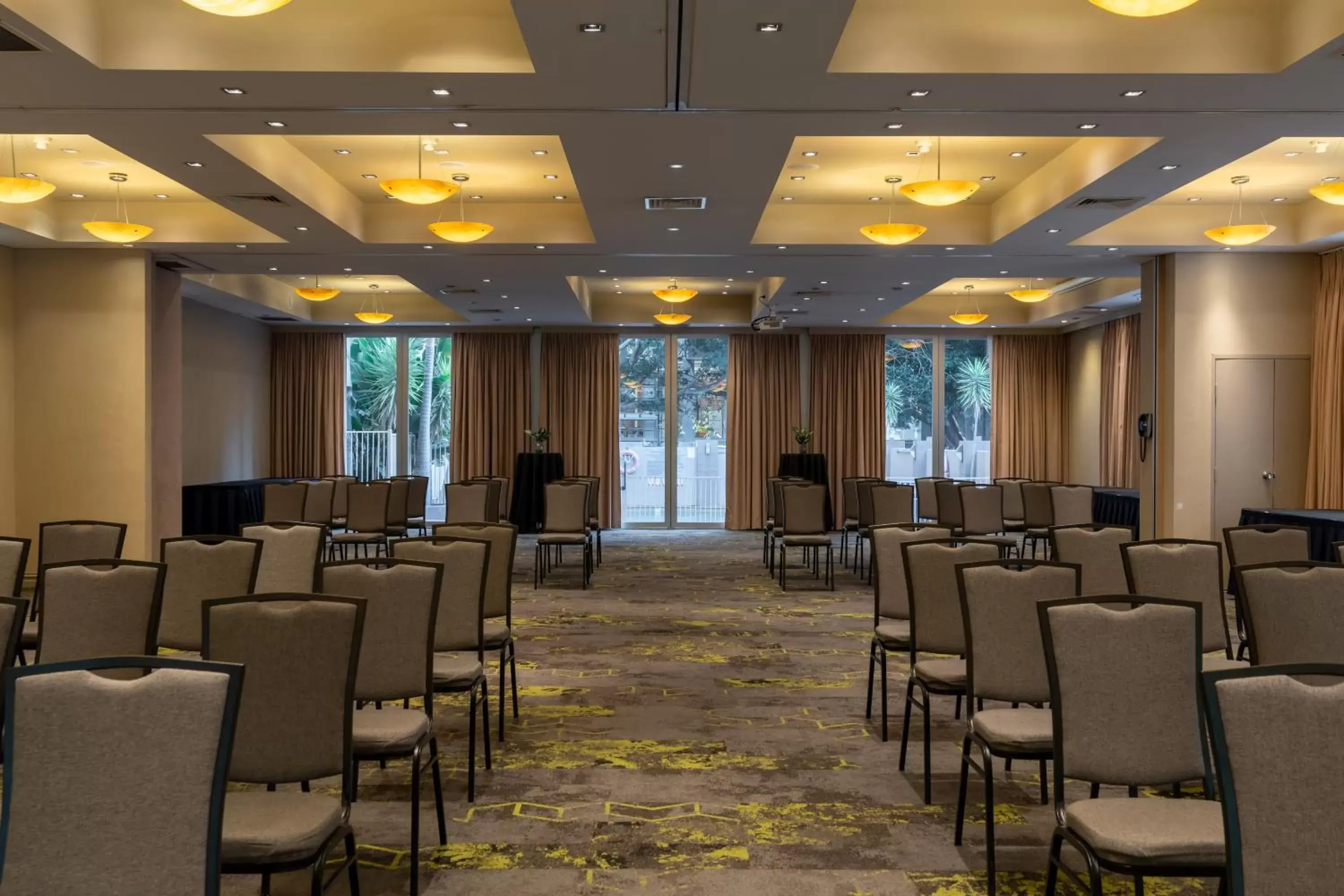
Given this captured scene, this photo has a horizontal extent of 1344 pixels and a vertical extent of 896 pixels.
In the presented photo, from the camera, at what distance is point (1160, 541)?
4648mm

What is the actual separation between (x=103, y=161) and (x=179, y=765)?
317 inches

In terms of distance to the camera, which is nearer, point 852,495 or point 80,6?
point 80,6

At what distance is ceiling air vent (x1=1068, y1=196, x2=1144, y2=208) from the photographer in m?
8.26

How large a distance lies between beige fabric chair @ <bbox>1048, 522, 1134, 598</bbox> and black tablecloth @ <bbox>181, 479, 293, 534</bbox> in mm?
9559

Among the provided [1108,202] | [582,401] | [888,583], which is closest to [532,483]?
[582,401]

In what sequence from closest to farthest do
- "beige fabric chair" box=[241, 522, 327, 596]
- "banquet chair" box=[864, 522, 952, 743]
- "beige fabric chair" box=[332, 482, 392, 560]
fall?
1. "banquet chair" box=[864, 522, 952, 743]
2. "beige fabric chair" box=[241, 522, 327, 596]
3. "beige fabric chair" box=[332, 482, 392, 560]

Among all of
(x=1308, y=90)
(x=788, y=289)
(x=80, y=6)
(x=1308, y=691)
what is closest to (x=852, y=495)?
(x=788, y=289)

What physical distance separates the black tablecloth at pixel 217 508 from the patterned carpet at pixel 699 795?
6944mm

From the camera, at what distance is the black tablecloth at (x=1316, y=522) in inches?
310

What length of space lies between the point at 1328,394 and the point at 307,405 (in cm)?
1463

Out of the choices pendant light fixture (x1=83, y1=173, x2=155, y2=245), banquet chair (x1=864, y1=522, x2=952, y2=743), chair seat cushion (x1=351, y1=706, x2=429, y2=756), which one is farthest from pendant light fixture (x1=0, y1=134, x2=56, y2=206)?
banquet chair (x1=864, y1=522, x2=952, y2=743)

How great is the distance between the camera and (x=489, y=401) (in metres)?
17.3

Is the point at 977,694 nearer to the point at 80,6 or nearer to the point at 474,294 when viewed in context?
the point at 80,6

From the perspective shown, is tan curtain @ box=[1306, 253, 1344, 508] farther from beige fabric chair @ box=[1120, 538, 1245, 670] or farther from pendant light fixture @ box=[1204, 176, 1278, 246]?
beige fabric chair @ box=[1120, 538, 1245, 670]
